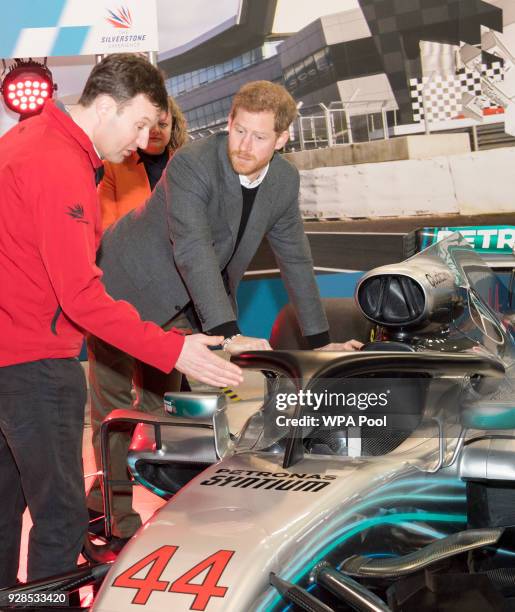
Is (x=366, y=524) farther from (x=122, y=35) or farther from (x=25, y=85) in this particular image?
(x=25, y=85)

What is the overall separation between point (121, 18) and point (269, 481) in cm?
310

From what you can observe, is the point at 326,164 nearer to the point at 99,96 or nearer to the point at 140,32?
the point at 140,32

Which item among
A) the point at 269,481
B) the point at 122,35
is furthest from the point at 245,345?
the point at 122,35

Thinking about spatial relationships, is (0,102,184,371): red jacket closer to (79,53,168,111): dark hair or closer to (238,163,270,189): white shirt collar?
(79,53,168,111): dark hair

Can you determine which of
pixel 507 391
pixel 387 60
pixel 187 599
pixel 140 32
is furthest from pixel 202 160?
pixel 387 60

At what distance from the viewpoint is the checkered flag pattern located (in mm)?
5273

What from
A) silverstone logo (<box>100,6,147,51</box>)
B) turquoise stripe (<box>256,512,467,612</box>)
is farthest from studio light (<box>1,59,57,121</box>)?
turquoise stripe (<box>256,512,467,612</box>)

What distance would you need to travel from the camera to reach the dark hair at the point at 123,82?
1987 millimetres

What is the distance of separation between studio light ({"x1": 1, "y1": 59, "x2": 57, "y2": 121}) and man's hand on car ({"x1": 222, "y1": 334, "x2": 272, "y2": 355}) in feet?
8.96

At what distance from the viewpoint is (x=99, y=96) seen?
201cm

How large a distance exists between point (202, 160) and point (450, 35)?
310 centimetres

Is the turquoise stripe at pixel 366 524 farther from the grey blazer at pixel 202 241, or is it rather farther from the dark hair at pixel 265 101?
the dark hair at pixel 265 101

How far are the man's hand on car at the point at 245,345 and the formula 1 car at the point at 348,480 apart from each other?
6 cm

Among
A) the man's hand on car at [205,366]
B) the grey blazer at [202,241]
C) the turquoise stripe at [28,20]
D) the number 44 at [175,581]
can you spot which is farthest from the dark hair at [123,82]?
the turquoise stripe at [28,20]
